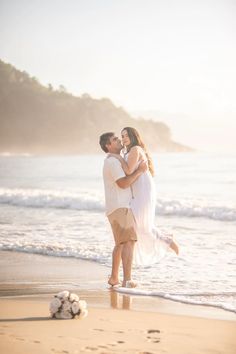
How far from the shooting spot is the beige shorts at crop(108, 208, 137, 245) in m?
3.81

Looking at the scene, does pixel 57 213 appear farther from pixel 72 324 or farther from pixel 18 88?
pixel 72 324

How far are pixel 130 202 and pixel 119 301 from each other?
23.9 inches

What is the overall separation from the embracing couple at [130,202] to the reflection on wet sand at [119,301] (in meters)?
0.18

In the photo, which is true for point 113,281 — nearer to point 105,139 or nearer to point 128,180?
point 128,180

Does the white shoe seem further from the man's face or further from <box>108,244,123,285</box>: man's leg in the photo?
the man's face

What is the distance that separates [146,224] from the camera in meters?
3.88

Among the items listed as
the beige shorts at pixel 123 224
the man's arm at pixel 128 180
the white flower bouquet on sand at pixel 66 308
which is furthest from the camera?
the beige shorts at pixel 123 224

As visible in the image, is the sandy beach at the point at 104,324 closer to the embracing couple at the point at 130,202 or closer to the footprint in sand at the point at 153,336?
the footprint in sand at the point at 153,336

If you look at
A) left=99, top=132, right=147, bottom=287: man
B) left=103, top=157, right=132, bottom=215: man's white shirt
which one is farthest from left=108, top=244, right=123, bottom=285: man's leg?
left=103, top=157, right=132, bottom=215: man's white shirt

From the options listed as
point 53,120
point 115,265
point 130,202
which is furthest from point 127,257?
point 53,120

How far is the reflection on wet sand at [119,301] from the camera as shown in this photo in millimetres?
3332

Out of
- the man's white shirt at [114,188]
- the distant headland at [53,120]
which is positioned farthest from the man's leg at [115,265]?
the distant headland at [53,120]

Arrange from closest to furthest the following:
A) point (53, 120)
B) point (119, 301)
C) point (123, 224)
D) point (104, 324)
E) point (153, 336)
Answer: point (153, 336)
point (104, 324)
point (119, 301)
point (123, 224)
point (53, 120)

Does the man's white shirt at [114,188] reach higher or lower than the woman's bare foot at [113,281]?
higher
